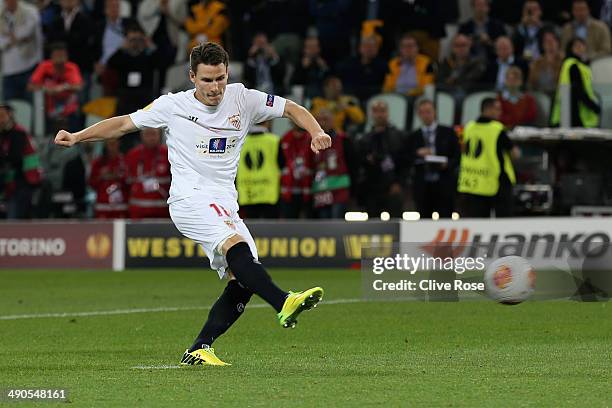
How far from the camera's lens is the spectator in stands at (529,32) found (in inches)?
920

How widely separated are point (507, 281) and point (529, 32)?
8904 millimetres

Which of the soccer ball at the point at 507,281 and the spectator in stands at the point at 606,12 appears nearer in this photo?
the soccer ball at the point at 507,281

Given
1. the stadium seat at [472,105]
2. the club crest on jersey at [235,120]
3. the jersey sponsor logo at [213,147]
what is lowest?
the stadium seat at [472,105]

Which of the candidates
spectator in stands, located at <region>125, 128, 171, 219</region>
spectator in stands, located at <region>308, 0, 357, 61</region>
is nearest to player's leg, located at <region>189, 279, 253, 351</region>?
spectator in stands, located at <region>125, 128, 171, 219</region>

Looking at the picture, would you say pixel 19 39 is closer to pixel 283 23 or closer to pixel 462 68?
pixel 283 23

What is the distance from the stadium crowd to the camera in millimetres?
21547

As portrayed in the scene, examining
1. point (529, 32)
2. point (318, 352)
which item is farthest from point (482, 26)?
point (318, 352)

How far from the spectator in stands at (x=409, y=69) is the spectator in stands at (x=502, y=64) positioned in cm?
86

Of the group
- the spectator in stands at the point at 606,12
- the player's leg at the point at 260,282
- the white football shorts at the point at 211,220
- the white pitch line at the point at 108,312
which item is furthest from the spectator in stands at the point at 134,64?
the player's leg at the point at 260,282

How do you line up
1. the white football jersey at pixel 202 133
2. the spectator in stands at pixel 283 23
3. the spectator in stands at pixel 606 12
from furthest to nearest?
the spectator in stands at pixel 283 23, the spectator in stands at pixel 606 12, the white football jersey at pixel 202 133

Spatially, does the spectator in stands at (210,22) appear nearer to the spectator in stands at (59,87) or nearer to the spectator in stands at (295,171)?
the spectator in stands at (59,87)

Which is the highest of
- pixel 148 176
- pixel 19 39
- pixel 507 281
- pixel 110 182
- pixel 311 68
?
pixel 19 39

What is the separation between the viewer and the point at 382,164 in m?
21.7

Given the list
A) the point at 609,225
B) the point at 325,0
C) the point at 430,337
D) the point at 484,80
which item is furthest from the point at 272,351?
the point at 325,0
